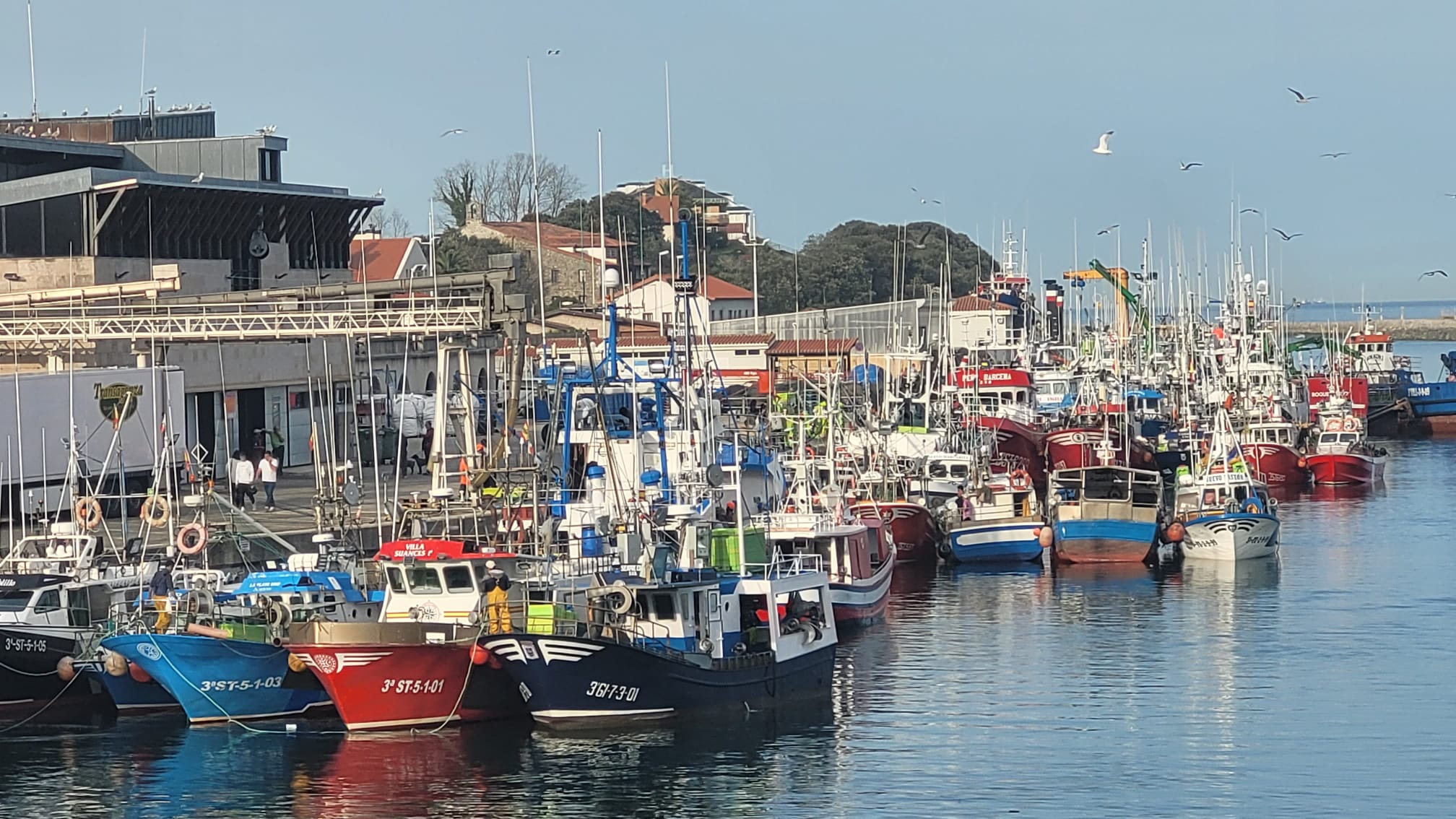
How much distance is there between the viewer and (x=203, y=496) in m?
36.7

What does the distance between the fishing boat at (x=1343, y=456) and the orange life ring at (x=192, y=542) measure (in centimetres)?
4984

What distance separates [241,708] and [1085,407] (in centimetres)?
5733

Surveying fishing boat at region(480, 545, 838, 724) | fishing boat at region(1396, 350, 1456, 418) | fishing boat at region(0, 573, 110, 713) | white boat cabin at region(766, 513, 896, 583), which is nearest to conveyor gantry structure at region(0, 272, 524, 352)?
white boat cabin at region(766, 513, 896, 583)

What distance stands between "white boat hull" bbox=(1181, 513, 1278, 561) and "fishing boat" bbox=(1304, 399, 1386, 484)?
24.0 metres

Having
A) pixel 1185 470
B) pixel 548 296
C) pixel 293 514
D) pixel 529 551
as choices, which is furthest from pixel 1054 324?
pixel 529 551

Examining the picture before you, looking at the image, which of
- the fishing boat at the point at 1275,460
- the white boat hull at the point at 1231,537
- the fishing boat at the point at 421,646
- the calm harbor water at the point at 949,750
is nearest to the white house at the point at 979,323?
the fishing boat at the point at 1275,460

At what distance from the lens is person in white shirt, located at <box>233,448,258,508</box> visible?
44.1 m

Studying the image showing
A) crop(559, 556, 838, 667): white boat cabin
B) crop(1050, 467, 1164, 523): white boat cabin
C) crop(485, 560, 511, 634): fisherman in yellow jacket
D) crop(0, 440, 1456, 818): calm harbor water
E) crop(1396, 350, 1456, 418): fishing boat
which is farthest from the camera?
crop(1396, 350, 1456, 418): fishing boat

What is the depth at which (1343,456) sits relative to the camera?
75.1 m

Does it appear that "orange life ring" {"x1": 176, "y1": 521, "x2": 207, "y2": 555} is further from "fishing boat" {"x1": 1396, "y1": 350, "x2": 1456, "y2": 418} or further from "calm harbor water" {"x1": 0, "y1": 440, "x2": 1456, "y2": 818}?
"fishing boat" {"x1": 1396, "y1": 350, "x2": 1456, "y2": 418}

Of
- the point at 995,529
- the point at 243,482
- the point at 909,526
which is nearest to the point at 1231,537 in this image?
the point at 995,529

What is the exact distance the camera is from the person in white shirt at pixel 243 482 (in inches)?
1736

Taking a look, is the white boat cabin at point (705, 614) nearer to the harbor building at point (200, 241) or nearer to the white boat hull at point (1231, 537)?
the harbor building at point (200, 241)

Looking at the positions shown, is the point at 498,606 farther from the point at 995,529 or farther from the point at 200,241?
the point at 200,241
